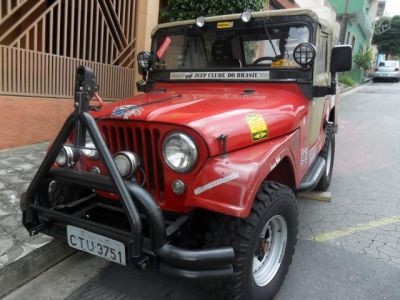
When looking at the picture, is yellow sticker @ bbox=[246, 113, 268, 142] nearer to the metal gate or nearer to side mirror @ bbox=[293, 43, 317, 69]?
side mirror @ bbox=[293, 43, 317, 69]

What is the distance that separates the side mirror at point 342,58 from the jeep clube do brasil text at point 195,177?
4cm

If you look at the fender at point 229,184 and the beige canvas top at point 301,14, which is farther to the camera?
the beige canvas top at point 301,14

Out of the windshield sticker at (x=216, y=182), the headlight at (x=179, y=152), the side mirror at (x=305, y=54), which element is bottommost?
the windshield sticker at (x=216, y=182)

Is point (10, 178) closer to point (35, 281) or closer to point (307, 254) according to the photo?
point (35, 281)

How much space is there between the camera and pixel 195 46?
366 cm

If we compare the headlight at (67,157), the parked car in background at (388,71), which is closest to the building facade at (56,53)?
the headlight at (67,157)

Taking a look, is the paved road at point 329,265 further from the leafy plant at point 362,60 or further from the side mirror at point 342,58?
the leafy plant at point 362,60

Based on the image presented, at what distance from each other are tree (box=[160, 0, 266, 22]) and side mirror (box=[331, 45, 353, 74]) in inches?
144

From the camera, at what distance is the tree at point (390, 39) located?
44.6m

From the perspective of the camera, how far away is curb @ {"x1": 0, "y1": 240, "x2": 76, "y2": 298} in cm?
260

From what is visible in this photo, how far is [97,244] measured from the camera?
2166 mm

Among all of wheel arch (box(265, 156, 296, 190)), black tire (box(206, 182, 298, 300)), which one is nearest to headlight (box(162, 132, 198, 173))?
black tire (box(206, 182, 298, 300))

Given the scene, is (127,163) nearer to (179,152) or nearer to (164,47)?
(179,152)

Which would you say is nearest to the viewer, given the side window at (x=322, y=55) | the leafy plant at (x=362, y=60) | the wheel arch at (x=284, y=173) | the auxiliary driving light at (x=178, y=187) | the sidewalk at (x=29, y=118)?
the auxiliary driving light at (x=178, y=187)
